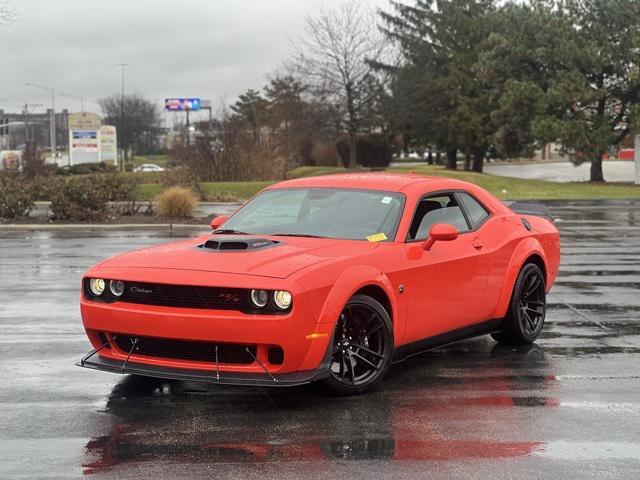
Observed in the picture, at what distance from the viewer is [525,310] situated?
27.5ft

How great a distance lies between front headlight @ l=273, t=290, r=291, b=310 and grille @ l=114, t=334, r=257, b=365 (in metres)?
0.31

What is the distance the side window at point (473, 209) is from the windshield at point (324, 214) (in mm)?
882

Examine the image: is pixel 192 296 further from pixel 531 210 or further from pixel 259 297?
pixel 531 210

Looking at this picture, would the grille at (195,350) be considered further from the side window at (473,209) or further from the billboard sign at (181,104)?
the billboard sign at (181,104)

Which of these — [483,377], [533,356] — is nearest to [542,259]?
[533,356]

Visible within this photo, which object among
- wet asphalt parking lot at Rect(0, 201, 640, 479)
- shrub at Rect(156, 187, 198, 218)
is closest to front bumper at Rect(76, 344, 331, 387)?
wet asphalt parking lot at Rect(0, 201, 640, 479)

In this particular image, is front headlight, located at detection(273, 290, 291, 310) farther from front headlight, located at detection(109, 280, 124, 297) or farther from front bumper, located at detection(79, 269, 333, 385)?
front headlight, located at detection(109, 280, 124, 297)

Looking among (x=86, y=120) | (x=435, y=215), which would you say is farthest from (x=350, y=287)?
(x=86, y=120)

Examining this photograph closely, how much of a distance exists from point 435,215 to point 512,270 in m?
0.96

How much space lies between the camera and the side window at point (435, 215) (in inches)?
292

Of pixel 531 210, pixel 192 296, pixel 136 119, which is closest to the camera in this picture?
pixel 192 296

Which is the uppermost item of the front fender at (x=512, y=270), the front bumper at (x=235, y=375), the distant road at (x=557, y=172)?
the front fender at (x=512, y=270)

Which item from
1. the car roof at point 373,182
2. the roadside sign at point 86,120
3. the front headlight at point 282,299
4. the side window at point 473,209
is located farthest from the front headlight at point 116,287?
the roadside sign at point 86,120

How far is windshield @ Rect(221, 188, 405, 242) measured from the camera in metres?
7.20
